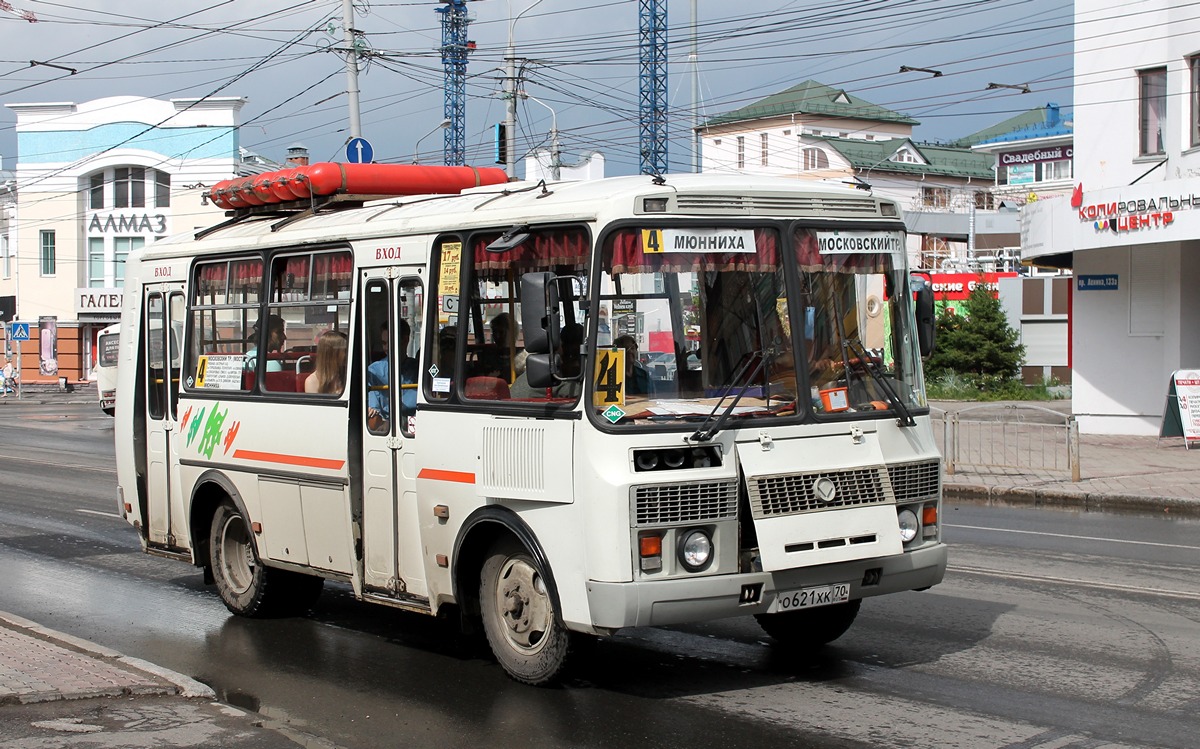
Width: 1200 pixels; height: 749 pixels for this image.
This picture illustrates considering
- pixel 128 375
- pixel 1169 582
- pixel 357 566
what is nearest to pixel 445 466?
pixel 357 566

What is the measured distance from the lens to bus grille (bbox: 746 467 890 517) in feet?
22.9

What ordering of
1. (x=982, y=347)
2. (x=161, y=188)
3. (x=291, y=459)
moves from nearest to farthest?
(x=291, y=459), (x=982, y=347), (x=161, y=188)

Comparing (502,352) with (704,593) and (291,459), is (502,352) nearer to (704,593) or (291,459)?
(704,593)

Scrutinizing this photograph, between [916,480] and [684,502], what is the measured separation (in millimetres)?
1548

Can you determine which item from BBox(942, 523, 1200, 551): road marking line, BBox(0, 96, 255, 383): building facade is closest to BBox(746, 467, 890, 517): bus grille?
BBox(942, 523, 1200, 551): road marking line

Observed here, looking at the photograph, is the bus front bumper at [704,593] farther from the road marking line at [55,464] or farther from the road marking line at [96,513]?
the road marking line at [55,464]

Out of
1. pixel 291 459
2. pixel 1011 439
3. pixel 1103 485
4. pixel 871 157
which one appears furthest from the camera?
pixel 871 157

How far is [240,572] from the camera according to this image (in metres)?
10.2

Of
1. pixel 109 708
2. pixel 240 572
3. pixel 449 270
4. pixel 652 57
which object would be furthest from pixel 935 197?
pixel 109 708

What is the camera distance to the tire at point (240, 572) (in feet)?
32.4

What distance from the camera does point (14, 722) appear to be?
6781mm

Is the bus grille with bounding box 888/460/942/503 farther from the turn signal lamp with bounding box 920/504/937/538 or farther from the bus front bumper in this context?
the bus front bumper

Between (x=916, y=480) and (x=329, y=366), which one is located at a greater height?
(x=329, y=366)

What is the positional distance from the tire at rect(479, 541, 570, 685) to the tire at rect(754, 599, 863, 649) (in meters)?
1.51
